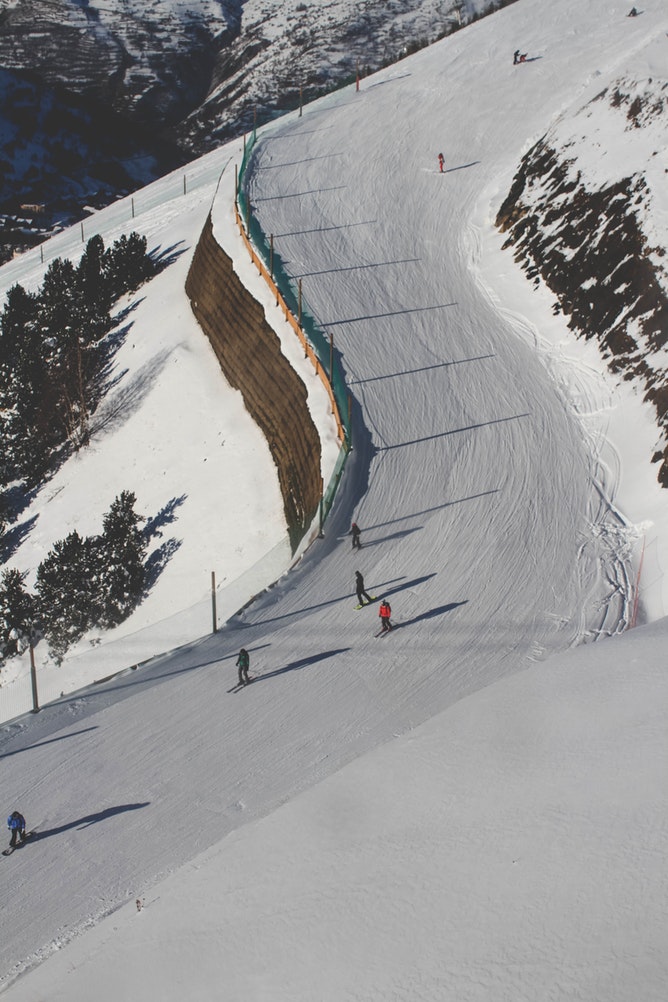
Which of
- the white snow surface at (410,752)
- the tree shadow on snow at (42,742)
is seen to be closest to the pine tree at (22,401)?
the white snow surface at (410,752)

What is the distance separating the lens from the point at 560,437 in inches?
956

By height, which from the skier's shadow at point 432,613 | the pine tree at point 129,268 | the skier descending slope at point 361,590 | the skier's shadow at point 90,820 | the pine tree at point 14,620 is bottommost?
the skier's shadow at point 90,820

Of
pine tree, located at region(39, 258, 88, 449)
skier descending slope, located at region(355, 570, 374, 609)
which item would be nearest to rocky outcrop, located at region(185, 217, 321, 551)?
skier descending slope, located at region(355, 570, 374, 609)

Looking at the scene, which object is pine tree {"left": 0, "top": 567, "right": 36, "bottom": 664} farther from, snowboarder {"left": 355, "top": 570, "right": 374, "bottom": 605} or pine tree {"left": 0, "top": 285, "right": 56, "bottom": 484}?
snowboarder {"left": 355, "top": 570, "right": 374, "bottom": 605}

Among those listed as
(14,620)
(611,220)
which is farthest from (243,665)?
(611,220)

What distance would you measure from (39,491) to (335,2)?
114038mm

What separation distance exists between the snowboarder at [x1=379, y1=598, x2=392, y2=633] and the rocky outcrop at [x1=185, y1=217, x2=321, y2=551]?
475cm

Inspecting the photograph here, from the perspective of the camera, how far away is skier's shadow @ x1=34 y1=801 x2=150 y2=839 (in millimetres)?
14125

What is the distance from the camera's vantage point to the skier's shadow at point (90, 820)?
1412 centimetres

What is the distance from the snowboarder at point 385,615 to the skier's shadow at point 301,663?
772 mm

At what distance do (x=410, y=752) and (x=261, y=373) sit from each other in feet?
54.3

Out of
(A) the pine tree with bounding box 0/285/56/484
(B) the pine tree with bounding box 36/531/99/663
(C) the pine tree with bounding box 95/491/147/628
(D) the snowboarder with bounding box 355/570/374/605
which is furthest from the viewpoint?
(A) the pine tree with bounding box 0/285/56/484

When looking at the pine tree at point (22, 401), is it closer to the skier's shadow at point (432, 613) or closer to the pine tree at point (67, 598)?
the pine tree at point (67, 598)

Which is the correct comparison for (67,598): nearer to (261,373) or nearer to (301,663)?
(261,373)
